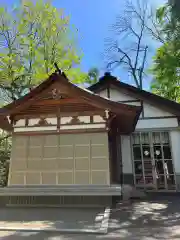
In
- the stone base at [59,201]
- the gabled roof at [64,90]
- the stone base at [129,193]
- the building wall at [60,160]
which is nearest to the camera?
the stone base at [59,201]

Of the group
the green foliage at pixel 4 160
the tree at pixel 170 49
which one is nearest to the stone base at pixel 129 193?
the tree at pixel 170 49

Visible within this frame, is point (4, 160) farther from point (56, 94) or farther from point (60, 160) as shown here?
point (56, 94)

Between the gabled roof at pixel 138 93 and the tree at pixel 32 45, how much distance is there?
4245 mm

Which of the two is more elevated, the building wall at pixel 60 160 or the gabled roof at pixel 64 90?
the gabled roof at pixel 64 90

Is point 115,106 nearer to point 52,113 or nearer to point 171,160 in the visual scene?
point 52,113

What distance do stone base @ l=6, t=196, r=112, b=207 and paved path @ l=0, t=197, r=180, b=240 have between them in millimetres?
629

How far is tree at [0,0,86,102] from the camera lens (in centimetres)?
1394

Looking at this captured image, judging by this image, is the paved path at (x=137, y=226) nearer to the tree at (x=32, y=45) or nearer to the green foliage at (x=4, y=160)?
the green foliage at (x=4, y=160)

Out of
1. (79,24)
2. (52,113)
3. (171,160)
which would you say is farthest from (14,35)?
(171,160)

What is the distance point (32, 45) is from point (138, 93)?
822 centimetres

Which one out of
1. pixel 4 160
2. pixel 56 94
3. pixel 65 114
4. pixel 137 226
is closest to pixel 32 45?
pixel 4 160

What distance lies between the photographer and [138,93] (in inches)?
401

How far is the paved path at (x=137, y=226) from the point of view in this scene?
4.06 m

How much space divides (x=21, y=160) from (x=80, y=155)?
204 centimetres
